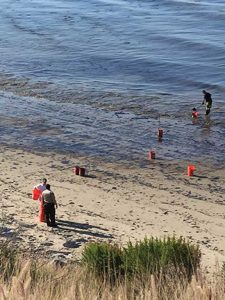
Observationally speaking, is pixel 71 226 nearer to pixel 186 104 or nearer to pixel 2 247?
pixel 2 247

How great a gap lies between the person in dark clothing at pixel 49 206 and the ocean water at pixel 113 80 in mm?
7026

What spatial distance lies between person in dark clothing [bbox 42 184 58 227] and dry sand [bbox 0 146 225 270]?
188 mm

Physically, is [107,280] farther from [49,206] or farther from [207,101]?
[207,101]

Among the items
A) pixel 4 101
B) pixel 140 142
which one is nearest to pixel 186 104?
pixel 140 142

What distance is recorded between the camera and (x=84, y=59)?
37.5 m

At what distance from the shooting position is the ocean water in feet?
75.9

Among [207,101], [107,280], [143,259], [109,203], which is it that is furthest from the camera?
[207,101]

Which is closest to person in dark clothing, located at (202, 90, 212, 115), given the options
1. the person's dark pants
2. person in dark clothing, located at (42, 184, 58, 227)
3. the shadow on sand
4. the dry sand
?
the dry sand

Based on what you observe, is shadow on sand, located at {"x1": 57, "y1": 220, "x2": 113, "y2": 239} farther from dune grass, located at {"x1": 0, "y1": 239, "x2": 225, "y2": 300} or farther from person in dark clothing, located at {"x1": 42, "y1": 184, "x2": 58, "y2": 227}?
dune grass, located at {"x1": 0, "y1": 239, "x2": 225, "y2": 300}

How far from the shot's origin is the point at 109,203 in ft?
54.4

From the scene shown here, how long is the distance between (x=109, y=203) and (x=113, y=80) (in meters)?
16.9

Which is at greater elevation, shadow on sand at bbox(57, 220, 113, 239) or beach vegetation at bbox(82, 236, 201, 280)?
beach vegetation at bbox(82, 236, 201, 280)

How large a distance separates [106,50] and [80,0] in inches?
1037

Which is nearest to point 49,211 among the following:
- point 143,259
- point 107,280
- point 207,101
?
point 143,259
